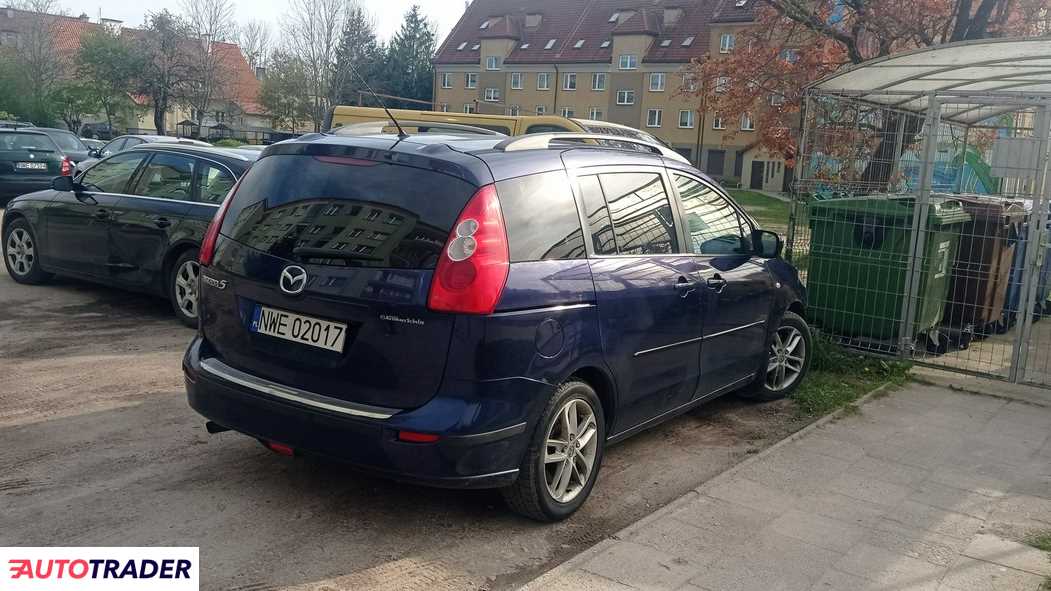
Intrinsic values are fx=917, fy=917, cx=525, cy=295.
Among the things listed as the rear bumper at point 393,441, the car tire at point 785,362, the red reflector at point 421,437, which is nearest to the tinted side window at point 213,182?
the rear bumper at point 393,441

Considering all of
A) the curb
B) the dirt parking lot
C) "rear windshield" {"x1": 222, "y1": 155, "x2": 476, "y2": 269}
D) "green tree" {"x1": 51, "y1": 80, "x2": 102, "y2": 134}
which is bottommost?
the dirt parking lot

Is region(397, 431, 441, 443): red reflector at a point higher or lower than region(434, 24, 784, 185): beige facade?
lower

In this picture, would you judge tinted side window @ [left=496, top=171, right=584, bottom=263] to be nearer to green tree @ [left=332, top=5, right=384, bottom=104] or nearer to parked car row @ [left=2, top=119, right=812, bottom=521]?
parked car row @ [left=2, top=119, right=812, bottom=521]

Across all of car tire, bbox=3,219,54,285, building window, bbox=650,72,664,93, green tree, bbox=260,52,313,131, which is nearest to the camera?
car tire, bbox=3,219,54,285

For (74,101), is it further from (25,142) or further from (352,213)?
(352,213)

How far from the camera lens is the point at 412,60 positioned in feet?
244

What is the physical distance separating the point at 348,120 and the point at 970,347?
9.34 metres

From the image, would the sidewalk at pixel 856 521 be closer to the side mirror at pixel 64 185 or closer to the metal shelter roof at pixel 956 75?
the metal shelter roof at pixel 956 75

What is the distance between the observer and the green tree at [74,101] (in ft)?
178

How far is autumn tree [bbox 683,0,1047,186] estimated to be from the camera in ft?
56.2

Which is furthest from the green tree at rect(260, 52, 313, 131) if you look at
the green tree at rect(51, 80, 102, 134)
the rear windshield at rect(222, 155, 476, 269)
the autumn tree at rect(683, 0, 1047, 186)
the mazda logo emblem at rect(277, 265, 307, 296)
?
the mazda logo emblem at rect(277, 265, 307, 296)

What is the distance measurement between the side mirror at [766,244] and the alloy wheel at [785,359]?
0.65 m

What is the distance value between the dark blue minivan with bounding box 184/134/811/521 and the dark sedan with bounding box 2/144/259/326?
3.95m

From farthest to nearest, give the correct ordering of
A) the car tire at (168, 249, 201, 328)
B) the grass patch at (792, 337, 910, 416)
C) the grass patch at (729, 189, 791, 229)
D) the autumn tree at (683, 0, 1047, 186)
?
the grass patch at (729, 189, 791, 229), the autumn tree at (683, 0, 1047, 186), the car tire at (168, 249, 201, 328), the grass patch at (792, 337, 910, 416)
